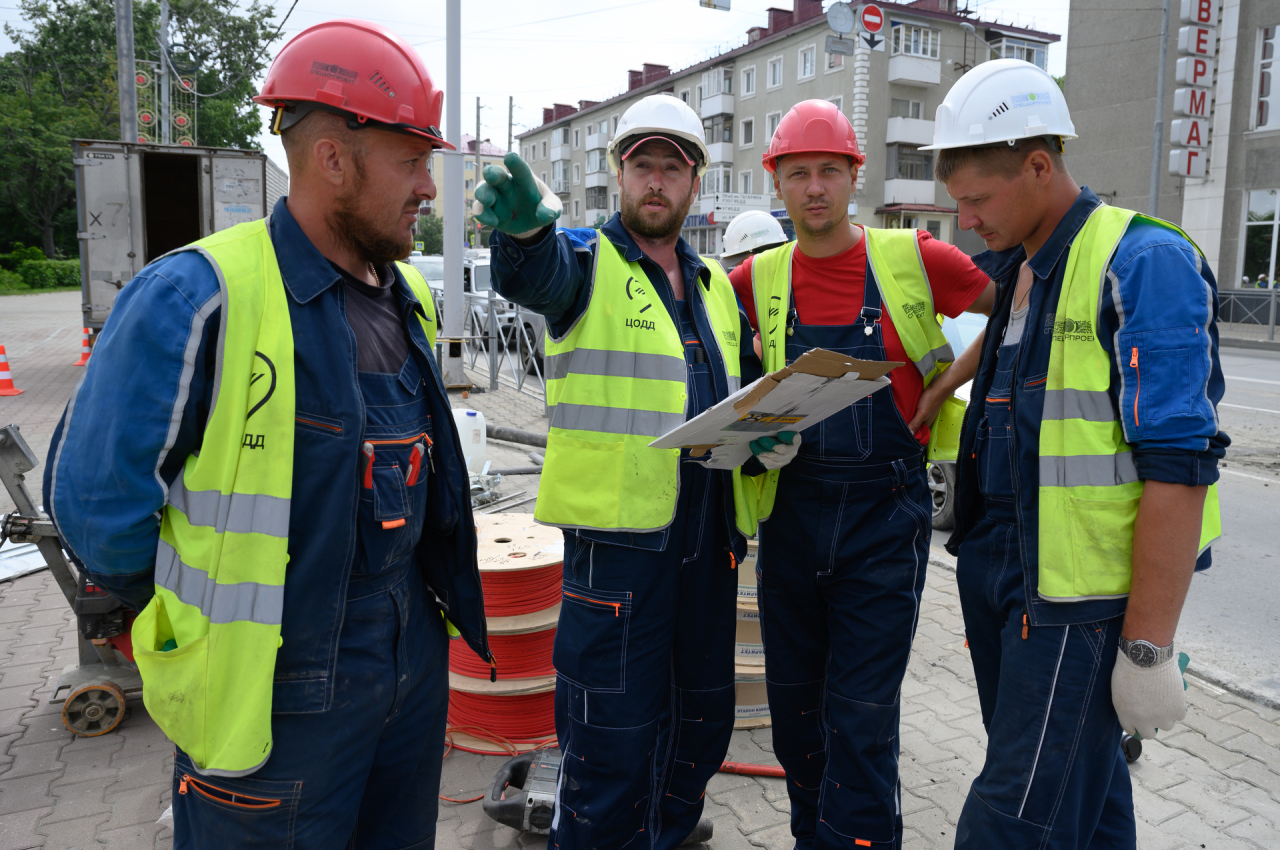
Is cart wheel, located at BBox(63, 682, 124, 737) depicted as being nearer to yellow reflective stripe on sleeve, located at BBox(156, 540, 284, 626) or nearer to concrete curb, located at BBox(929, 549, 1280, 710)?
yellow reflective stripe on sleeve, located at BBox(156, 540, 284, 626)

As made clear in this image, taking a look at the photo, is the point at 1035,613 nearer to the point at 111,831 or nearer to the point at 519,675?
the point at 519,675

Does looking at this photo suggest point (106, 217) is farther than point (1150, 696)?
Yes

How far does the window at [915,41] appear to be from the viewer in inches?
1483

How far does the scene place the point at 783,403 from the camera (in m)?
2.34

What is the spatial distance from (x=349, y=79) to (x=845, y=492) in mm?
1886

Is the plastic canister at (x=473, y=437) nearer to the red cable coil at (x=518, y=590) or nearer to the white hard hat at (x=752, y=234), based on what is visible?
the white hard hat at (x=752, y=234)

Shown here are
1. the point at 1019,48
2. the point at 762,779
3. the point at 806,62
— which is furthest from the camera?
the point at 1019,48

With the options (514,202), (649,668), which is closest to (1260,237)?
(649,668)

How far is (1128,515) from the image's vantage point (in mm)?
2000

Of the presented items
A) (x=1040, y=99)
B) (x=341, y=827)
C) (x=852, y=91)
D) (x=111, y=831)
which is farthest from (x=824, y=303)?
(x=852, y=91)

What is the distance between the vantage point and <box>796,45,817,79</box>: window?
1569 inches

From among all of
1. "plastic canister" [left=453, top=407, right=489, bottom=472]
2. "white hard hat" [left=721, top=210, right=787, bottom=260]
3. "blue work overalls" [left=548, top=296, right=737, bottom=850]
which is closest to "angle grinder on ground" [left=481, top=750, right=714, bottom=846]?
"blue work overalls" [left=548, top=296, right=737, bottom=850]

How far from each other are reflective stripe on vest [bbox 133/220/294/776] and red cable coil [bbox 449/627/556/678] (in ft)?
6.81

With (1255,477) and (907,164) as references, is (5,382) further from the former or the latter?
(907,164)
